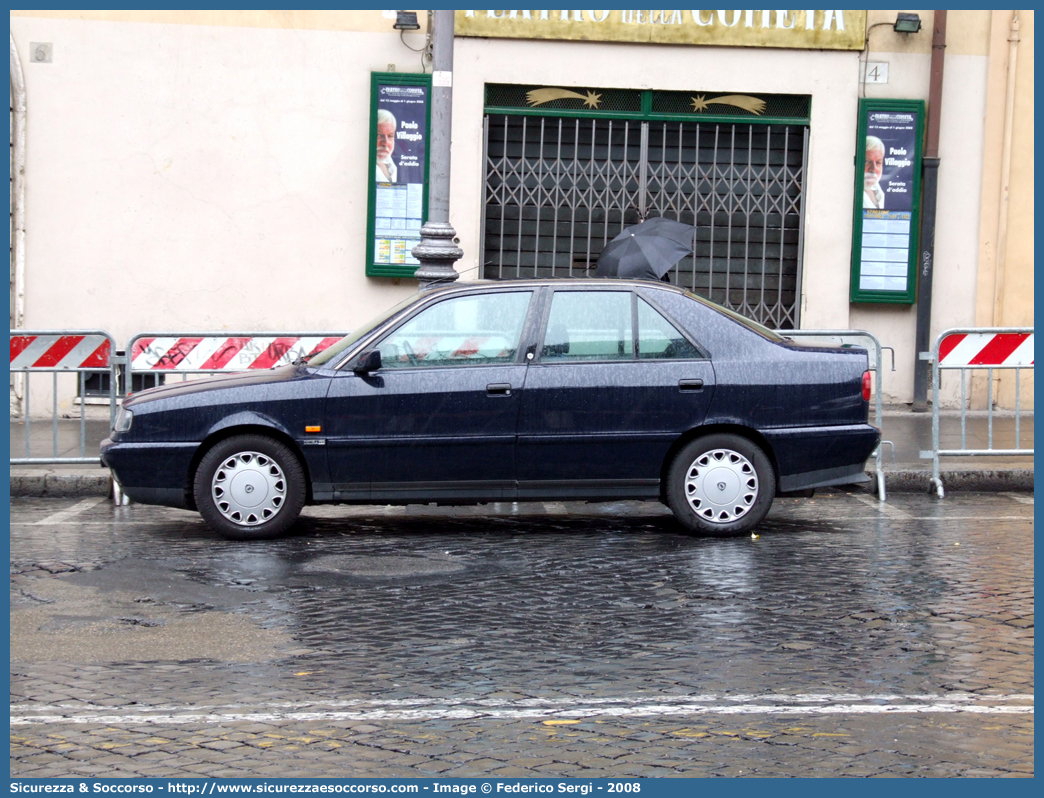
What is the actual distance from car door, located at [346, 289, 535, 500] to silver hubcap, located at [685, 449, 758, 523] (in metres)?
1.12

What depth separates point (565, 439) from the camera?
8.41 meters

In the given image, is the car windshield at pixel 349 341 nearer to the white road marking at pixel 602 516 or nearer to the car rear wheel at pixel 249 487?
the car rear wheel at pixel 249 487

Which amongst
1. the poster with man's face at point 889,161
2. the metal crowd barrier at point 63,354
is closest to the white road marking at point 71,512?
the metal crowd barrier at point 63,354

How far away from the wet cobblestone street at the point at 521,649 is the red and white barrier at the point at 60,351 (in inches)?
67.3

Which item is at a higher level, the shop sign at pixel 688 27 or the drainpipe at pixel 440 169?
the shop sign at pixel 688 27

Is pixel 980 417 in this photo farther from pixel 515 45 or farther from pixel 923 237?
pixel 515 45

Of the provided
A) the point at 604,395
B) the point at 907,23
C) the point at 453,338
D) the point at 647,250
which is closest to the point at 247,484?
the point at 453,338

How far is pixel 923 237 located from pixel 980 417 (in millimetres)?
2941

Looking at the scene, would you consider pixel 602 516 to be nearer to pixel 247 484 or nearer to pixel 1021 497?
pixel 247 484

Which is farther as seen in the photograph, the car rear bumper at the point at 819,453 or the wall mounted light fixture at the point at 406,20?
the wall mounted light fixture at the point at 406,20

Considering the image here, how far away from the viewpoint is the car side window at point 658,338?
8.48 metres

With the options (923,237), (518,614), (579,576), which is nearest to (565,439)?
(579,576)

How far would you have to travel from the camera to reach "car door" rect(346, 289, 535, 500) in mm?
8352

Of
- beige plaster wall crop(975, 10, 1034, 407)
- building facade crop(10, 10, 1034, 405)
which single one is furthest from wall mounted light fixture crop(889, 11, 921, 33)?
beige plaster wall crop(975, 10, 1034, 407)
